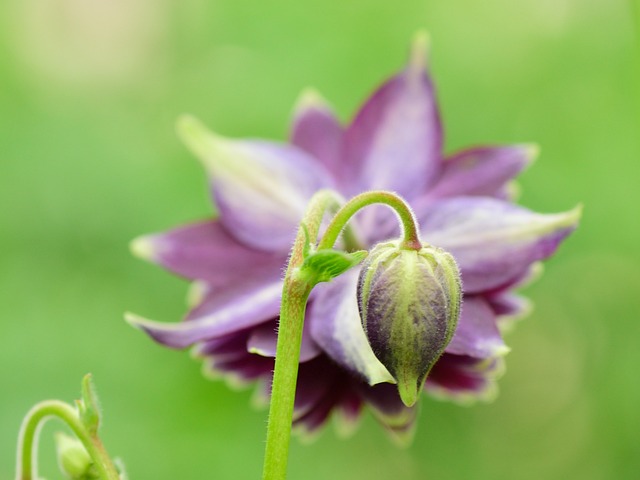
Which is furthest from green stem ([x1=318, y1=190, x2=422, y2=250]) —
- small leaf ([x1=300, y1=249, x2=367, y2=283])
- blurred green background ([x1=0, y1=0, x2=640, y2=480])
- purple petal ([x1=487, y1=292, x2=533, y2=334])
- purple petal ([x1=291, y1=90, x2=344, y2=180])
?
blurred green background ([x1=0, y1=0, x2=640, y2=480])

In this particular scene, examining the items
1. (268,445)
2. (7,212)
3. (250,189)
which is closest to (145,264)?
(7,212)

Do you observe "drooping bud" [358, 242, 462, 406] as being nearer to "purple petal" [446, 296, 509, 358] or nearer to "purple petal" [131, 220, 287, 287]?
"purple petal" [446, 296, 509, 358]

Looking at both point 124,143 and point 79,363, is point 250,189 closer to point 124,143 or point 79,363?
point 79,363

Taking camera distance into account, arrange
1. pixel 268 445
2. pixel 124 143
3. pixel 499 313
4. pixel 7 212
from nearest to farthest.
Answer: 1. pixel 268 445
2. pixel 499 313
3. pixel 7 212
4. pixel 124 143

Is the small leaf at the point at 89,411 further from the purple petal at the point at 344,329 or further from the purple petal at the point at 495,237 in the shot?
the purple petal at the point at 495,237

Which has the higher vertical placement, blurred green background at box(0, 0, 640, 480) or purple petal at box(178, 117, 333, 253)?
blurred green background at box(0, 0, 640, 480)

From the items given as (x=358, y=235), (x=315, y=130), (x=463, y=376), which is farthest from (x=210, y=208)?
(x=463, y=376)
